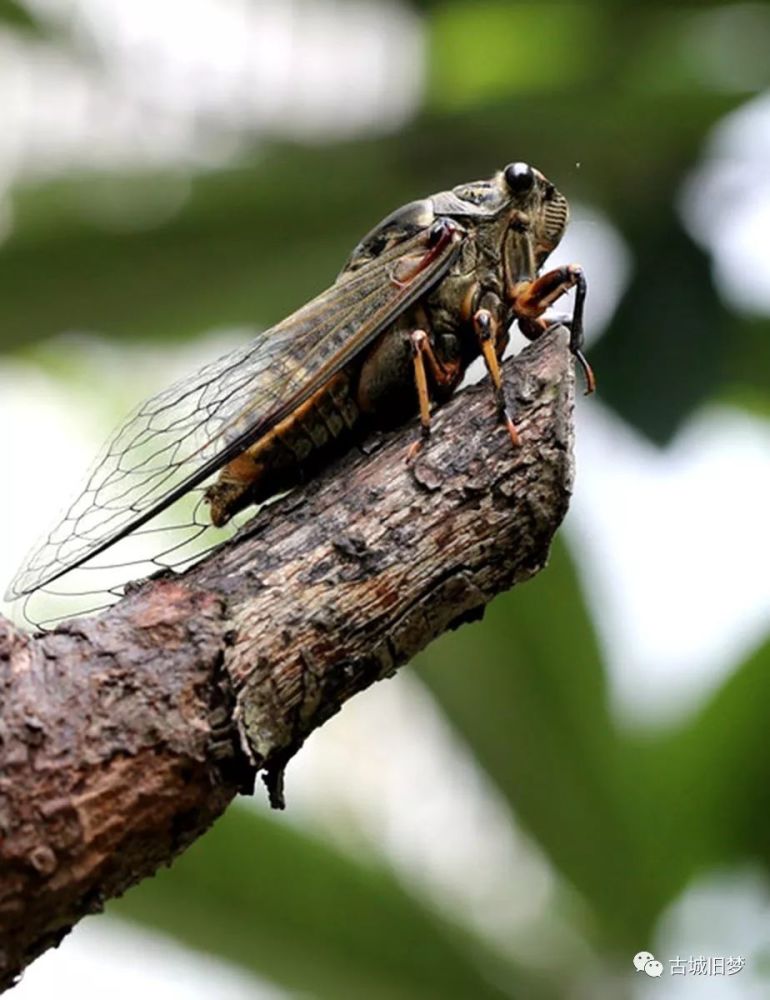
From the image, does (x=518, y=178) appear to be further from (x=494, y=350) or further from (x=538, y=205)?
(x=494, y=350)

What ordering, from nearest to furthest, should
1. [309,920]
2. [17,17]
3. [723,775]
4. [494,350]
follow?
[494,350]
[723,775]
[309,920]
[17,17]

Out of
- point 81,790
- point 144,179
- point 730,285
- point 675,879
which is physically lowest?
point 81,790

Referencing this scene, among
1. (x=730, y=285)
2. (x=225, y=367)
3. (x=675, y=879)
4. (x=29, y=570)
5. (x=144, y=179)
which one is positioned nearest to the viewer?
(x=29, y=570)

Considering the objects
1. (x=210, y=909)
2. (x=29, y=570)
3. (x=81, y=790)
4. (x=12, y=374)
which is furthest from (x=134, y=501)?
(x=12, y=374)

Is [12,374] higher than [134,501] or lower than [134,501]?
higher

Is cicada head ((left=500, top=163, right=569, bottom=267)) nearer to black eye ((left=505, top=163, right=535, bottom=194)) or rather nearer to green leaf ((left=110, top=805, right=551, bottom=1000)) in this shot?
black eye ((left=505, top=163, right=535, bottom=194))

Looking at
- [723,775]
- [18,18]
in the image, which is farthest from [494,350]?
[18,18]

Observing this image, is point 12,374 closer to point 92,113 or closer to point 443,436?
point 92,113
